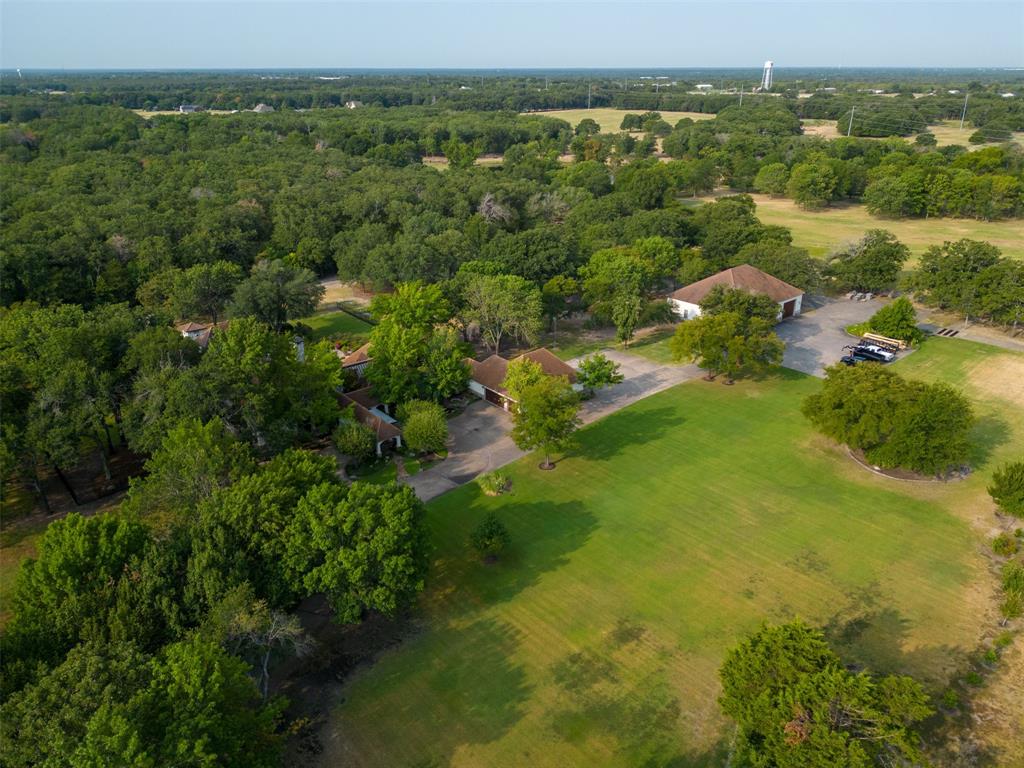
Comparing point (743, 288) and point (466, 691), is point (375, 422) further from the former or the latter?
point (743, 288)

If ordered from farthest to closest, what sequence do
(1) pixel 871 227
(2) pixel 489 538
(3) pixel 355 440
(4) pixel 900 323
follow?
(1) pixel 871 227
(4) pixel 900 323
(3) pixel 355 440
(2) pixel 489 538

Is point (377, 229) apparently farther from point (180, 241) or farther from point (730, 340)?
→ point (730, 340)

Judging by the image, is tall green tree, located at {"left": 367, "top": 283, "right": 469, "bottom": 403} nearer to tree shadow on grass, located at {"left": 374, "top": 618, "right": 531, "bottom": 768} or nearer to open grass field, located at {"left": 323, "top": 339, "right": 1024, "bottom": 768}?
open grass field, located at {"left": 323, "top": 339, "right": 1024, "bottom": 768}

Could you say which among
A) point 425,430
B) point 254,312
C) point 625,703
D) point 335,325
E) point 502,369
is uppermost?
point 254,312

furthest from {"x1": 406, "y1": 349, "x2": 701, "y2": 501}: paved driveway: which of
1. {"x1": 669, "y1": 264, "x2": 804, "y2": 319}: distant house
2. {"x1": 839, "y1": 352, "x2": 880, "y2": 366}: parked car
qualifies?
{"x1": 839, "y1": 352, "x2": 880, "y2": 366}: parked car

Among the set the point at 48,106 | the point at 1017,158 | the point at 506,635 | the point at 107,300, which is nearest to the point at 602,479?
the point at 506,635

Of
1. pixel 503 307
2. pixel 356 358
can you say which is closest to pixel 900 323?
pixel 503 307

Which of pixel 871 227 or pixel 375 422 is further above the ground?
pixel 871 227
